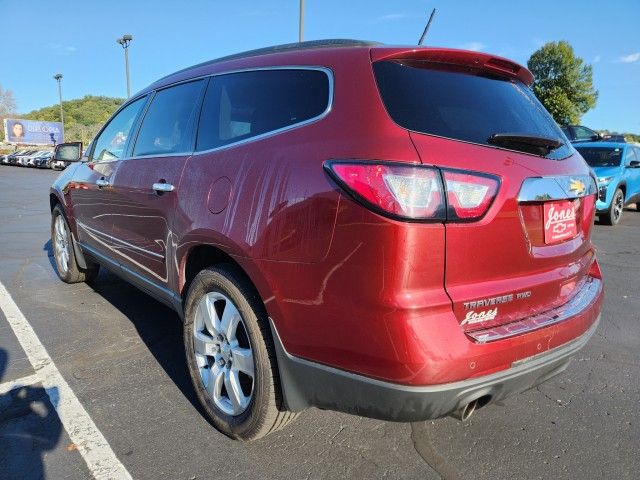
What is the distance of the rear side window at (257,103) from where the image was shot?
2.13 meters

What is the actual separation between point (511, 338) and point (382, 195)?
0.74m

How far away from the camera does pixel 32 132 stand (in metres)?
66.4

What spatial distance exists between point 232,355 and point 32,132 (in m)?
76.1

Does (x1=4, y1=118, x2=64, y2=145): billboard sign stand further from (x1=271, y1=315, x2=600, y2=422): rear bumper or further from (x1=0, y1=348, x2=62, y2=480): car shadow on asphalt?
(x1=271, y1=315, x2=600, y2=422): rear bumper

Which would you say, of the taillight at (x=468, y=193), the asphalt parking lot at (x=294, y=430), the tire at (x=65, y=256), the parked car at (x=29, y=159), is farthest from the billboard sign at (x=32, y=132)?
the taillight at (x=468, y=193)

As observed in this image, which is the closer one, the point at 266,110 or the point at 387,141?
the point at 387,141

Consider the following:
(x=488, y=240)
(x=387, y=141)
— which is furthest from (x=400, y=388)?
(x=387, y=141)

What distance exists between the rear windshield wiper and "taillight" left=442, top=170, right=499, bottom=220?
0.78 feet

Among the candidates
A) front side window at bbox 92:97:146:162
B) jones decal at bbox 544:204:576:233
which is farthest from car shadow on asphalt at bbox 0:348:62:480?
jones decal at bbox 544:204:576:233

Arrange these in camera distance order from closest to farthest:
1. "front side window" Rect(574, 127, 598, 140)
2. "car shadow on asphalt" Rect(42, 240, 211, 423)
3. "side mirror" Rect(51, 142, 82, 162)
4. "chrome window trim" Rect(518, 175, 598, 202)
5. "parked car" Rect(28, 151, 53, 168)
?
"chrome window trim" Rect(518, 175, 598, 202) → "car shadow on asphalt" Rect(42, 240, 211, 423) → "side mirror" Rect(51, 142, 82, 162) → "front side window" Rect(574, 127, 598, 140) → "parked car" Rect(28, 151, 53, 168)

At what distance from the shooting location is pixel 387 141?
1.76 meters

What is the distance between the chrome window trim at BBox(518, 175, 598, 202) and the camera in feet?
6.33

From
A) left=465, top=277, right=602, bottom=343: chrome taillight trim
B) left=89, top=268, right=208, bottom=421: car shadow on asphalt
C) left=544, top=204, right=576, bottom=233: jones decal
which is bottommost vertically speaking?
left=89, top=268, right=208, bottom=421: car shadow on asphalt

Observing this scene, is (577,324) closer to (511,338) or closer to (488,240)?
(511,338)
